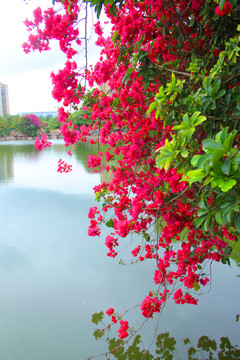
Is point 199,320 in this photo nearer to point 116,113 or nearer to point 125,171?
point 125,171

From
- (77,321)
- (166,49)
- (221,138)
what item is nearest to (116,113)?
(166,49)

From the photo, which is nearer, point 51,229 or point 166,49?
point 166,49

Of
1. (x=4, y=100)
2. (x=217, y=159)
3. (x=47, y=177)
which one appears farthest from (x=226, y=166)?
(x=4, y=100)

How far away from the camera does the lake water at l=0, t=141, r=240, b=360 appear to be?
5.08 ft

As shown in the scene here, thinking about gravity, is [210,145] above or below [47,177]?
above

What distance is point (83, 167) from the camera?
20.1 ft

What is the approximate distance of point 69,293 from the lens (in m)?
1.91

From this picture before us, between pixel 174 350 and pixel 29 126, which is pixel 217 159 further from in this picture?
pixel 29 126

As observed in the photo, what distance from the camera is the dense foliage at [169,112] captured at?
0.75m

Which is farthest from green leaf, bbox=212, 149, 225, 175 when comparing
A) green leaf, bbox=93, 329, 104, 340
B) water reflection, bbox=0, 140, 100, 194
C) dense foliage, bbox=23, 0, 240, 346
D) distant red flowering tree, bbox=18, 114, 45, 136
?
distant red flowering tree, bbox=18, 114, 45, 136

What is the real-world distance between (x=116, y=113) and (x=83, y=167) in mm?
4537

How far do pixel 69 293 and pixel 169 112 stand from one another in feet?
4.78

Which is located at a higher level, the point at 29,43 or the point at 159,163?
the point at 29,43

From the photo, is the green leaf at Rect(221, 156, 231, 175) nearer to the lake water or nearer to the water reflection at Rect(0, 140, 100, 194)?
the lake water
